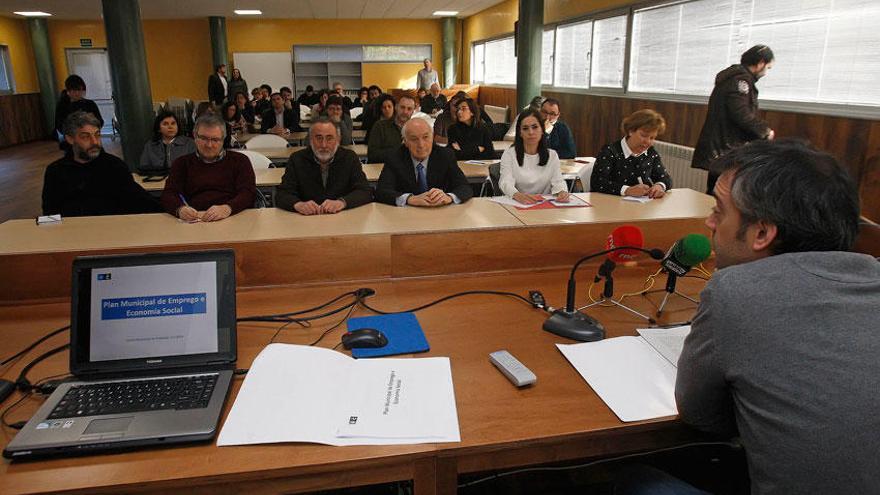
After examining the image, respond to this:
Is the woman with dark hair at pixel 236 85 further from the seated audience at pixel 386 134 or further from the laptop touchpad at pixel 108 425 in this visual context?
the laptop touchpad at pixel 108 425

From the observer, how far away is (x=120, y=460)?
107 centimetres

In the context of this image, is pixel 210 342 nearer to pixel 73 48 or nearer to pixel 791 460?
pixel 791 460

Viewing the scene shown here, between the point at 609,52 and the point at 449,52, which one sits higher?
the point at 449,52

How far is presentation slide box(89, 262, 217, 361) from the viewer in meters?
1.35

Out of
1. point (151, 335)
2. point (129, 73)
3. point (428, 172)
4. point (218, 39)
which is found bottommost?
point (151, 335)

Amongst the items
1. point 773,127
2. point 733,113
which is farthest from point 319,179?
point 773,127

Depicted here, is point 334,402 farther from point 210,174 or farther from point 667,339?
point 210,174

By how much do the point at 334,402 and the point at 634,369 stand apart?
712mm

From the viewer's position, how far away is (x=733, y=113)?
Result: 13.8 feet

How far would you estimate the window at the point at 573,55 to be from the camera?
788 centimetres

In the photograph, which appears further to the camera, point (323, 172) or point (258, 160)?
point (258, 160)

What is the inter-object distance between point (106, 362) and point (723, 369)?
1.33 metres

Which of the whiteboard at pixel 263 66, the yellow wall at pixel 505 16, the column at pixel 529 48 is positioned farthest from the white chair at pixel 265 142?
the whiteboard at pixel 263 66

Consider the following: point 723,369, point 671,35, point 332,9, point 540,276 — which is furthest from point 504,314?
point 332,9
